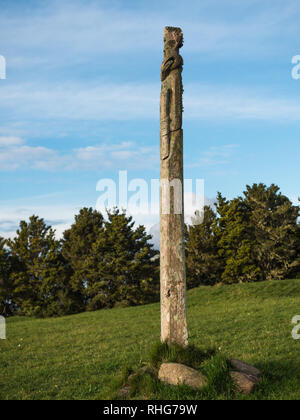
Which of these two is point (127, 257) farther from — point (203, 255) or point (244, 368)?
point (244, 368)

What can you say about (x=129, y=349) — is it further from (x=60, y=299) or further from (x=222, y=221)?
(x=222, y=221)

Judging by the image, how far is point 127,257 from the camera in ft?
136

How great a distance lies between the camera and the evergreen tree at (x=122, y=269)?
133ft

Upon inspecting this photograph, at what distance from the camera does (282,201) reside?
152 feet

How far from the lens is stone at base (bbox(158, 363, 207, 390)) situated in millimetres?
8406

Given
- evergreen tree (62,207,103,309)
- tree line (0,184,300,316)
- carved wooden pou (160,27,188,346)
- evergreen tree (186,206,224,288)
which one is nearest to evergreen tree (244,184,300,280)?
tree line (0,184,300,316)

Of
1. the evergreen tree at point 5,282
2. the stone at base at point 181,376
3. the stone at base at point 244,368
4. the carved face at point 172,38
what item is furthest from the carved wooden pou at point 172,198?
the evergreen tree at point 5,282

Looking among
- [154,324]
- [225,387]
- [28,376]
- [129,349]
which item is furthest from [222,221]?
[225,387]

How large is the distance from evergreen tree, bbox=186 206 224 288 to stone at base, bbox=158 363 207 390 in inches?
1406

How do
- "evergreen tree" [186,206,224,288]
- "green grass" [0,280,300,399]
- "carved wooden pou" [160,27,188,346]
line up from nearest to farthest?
"green grass" [0,280,300,399] < "carved wooden pou" [160,27,188,346] < "evergreen tree" [186,206,224,288]

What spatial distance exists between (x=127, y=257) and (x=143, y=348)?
2566 cm

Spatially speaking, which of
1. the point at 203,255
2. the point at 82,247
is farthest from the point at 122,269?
the point at 203,255

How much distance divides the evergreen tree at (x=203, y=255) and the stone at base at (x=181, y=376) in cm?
3572

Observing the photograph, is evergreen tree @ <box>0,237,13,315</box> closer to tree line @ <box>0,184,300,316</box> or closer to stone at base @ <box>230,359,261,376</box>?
tree line @ <box>0,184,300,316</box>
